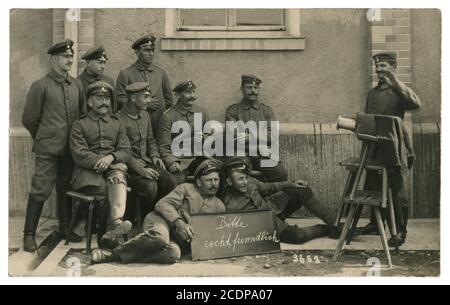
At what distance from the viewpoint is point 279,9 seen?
9156 mm

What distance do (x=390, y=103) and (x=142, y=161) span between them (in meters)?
2.62

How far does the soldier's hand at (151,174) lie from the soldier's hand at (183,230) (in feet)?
1.74

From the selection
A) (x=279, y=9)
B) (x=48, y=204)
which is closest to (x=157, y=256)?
(x=48, y=204)

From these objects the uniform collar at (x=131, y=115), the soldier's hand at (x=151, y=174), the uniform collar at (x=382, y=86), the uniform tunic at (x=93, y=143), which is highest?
the uniform collar at (x=382, y=86)

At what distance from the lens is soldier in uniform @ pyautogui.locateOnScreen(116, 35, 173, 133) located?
8.91 meters

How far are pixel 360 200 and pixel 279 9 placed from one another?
7.50ft

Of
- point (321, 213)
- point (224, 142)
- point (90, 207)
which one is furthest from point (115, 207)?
point (321, 213)

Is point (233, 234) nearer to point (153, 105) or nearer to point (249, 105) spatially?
point (249, 105)

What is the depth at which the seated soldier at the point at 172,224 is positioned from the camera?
27.3ft

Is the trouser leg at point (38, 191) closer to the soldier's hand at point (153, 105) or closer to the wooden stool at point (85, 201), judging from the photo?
the wooden stool at point (85, 201)

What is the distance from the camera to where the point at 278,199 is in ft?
29.0

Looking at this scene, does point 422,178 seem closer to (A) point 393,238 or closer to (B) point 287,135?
(A) point 393,238

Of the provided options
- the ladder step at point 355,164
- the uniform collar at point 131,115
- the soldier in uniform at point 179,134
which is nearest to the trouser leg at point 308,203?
the ladder step at point 355,164

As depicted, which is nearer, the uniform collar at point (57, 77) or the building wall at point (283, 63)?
the uniform collar at point (57, 77)
